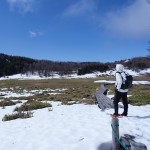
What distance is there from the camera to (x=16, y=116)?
11812 mm

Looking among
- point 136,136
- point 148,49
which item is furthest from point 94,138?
point 148,49

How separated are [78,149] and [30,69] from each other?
17453 cm

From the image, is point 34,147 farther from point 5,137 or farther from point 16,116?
point 16,116

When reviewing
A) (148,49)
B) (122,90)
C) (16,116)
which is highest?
(148,49)

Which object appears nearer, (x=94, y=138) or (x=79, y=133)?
(x=94, y=138)

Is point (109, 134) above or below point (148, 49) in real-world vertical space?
below

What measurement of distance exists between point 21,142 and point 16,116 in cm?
493

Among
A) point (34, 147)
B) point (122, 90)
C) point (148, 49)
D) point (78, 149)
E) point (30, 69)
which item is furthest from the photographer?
point (30, 69)

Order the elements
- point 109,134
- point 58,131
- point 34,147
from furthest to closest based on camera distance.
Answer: point 58,131
point 109,134
point 34,147

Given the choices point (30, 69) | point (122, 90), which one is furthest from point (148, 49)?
→ point (30, 69)

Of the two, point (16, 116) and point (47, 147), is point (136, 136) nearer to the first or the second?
point (47, 147)

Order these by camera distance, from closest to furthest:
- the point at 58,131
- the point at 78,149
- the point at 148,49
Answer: the point at 78,149 → the point at 58,131 → the point at 148,49

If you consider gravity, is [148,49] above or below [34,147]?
above

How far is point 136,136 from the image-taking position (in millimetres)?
6637
